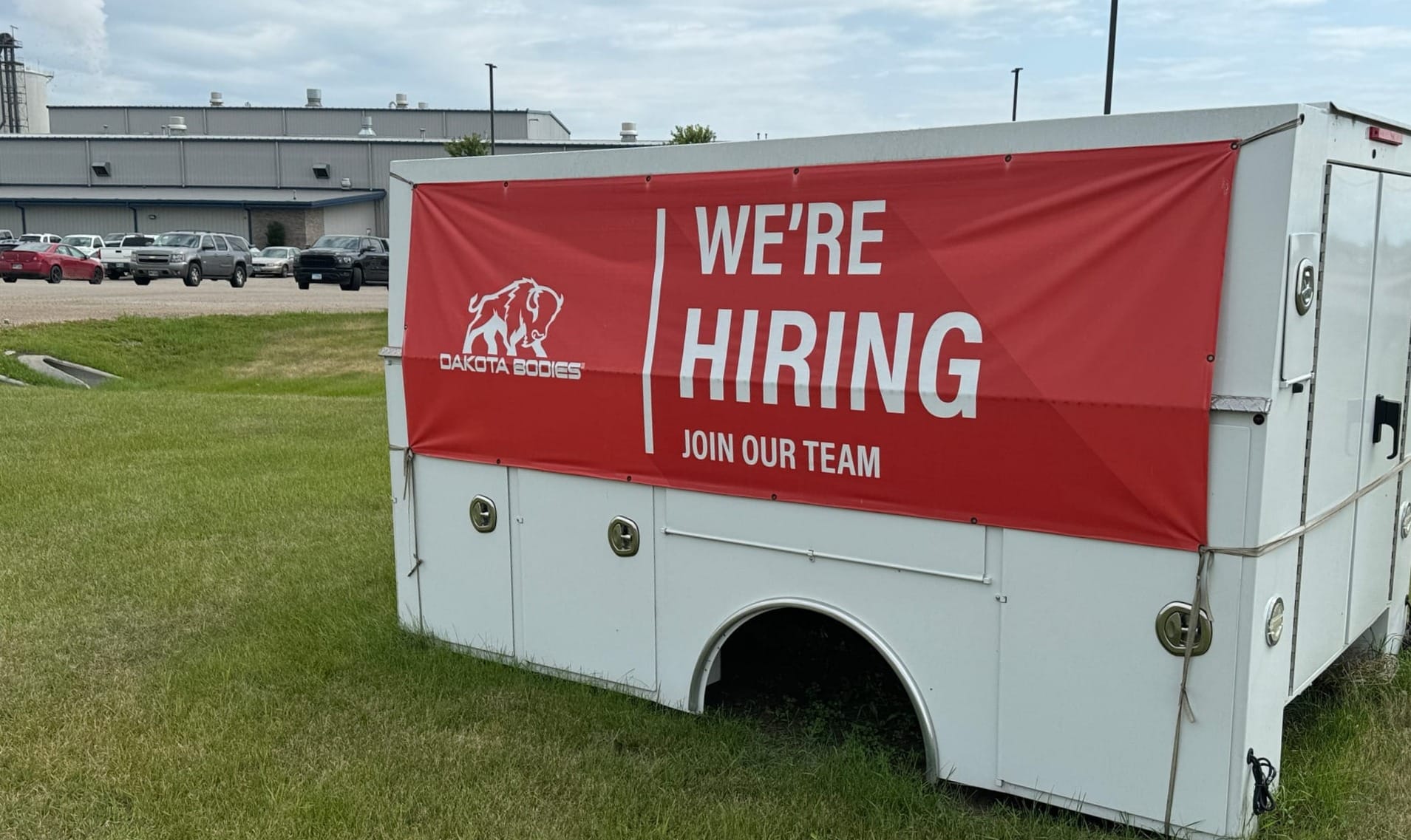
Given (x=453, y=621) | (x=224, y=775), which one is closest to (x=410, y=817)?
(x=224, y=775)

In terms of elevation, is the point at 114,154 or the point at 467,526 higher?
the point at 114,154

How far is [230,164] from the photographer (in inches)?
2438

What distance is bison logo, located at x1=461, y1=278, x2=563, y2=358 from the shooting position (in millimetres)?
4883

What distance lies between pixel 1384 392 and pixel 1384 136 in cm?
93

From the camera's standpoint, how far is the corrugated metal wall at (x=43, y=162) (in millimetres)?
62094

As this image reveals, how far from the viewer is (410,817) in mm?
3984

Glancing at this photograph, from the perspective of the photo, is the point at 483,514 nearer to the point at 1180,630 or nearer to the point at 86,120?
the point at 1180,630

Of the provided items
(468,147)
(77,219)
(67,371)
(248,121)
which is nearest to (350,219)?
(468,147)

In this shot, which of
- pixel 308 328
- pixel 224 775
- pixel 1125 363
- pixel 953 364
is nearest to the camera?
pixel 1125 363

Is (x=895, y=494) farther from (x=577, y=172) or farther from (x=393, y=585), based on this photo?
(x=393, y=585)

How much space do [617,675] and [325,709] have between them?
3.87 feet

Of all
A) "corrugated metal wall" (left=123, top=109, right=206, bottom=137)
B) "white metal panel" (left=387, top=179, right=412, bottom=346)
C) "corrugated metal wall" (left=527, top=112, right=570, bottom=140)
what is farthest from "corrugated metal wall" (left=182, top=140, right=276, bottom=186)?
"white metal panel" (left=387, top=179, right=412, bottom=346)

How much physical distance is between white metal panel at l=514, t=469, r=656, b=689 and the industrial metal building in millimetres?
50749

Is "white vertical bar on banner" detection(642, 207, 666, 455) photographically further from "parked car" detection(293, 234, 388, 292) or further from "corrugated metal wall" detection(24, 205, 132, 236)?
"corrugated metal wall" detection(24, 205, 132, 236)
